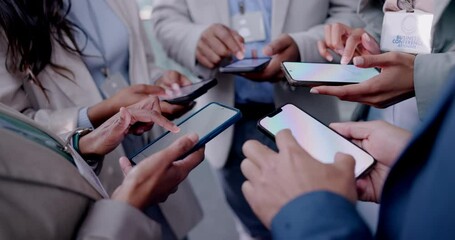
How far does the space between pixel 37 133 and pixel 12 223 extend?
0.59 ft

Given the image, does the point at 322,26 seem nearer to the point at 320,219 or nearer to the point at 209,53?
the point at 209,53

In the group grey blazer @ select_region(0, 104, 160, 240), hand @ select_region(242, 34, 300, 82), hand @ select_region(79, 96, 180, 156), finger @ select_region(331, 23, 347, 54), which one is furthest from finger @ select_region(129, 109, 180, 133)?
finger @ select_region(331, 23, 347, 54)

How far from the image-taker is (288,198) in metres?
0.41

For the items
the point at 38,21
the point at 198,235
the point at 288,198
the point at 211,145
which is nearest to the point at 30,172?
the point at 288,198

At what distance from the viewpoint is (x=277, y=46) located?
3.16 feet

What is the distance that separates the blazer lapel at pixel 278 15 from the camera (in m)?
1.06

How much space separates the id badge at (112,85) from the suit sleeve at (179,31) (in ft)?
0.68

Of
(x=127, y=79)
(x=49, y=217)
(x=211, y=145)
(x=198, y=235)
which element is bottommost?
(x=198, y=235)

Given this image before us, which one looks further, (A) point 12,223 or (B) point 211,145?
(B) point 211,145

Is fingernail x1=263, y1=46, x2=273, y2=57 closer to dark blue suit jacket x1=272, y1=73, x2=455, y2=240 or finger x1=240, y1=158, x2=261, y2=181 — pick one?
finger x1=240, y1=158, x2=261, y2=181

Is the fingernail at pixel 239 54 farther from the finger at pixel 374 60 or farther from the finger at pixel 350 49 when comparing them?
the finger at pixel 374 60

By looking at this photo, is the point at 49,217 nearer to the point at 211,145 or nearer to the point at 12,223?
the point at 12,223

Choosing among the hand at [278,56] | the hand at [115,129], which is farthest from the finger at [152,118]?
the hand at [278,56]

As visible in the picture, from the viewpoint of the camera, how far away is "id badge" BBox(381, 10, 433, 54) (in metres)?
0.74
